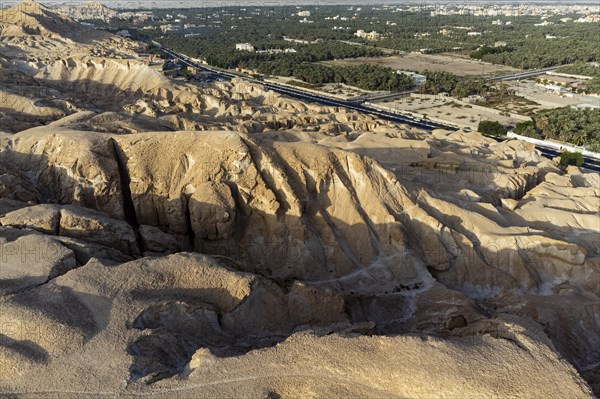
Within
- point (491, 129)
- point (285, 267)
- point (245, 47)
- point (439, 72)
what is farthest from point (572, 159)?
point (245, 47)

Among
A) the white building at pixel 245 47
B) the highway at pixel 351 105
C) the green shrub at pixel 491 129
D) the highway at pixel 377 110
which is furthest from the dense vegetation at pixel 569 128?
the white building at pixel 245 47

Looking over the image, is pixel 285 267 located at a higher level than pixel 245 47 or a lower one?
higher

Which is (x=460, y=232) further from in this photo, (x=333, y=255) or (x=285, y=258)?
(x=285, y=258)

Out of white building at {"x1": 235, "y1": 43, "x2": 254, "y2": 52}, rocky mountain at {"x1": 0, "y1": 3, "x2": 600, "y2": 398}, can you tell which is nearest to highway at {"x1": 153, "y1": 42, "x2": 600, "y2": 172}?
rocky mountain at {"x1": 0, "y1": 3, "x2": 600, "y2": 398}

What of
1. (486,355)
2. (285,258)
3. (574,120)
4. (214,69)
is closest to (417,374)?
(486,355)

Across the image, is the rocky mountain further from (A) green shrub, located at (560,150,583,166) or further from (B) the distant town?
(B) the distant town

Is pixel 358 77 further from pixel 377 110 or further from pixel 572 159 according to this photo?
pixel 572 159
